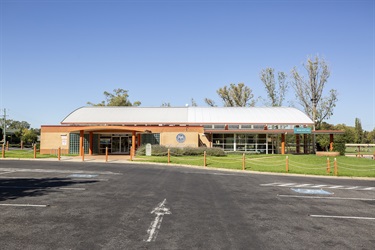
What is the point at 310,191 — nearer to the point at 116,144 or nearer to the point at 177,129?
the point at 177,129

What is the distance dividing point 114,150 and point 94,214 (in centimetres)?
3116

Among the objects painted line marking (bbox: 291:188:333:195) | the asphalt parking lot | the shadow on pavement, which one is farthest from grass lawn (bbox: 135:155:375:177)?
the shadow on pavement

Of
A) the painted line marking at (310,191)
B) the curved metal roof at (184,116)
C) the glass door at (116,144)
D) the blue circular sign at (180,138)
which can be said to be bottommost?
the painted line marking at (310,191)

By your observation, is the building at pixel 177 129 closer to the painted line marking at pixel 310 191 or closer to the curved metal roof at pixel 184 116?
the curved metal roof at pixel 184 116

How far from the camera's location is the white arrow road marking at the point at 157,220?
6.39 meters

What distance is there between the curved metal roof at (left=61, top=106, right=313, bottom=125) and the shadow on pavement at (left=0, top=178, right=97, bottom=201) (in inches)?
1047

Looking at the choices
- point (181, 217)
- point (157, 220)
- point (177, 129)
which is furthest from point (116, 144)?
point (157, 220)

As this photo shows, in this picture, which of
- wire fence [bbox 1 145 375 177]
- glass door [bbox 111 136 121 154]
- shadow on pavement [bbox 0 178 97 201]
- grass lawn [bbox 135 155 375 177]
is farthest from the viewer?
glass door [bbox 111 136 121 154]

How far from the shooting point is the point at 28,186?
12.8m

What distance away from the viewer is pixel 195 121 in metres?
42.0

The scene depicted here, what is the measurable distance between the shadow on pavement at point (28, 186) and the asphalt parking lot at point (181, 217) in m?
0.04

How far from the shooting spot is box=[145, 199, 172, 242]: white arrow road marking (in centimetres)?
639

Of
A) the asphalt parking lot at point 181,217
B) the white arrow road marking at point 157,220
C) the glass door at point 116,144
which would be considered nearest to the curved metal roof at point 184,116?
the glass door at point 116,144

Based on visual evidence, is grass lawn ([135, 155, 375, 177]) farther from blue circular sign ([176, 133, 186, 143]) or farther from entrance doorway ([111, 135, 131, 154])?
entrance doorway ([111, 135, 131, 154])
